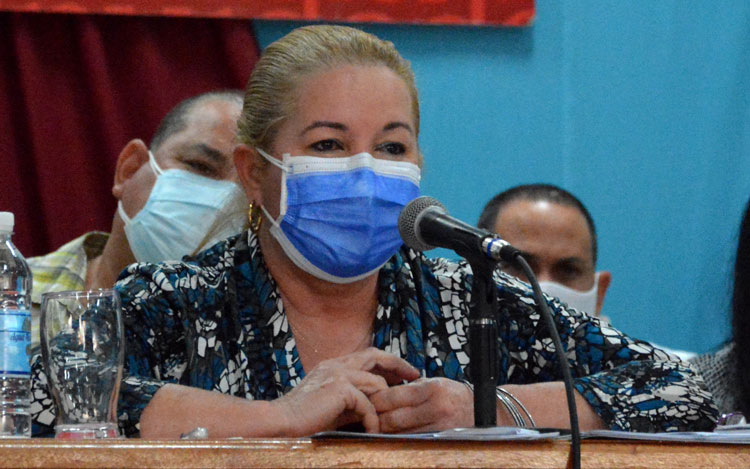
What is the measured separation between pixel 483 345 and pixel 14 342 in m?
0.61

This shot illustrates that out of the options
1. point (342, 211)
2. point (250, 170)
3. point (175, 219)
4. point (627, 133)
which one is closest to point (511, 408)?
point (342, 211)

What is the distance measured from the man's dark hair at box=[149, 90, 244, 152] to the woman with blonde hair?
101 centimetres

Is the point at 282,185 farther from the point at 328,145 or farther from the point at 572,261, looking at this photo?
the point at 572,261

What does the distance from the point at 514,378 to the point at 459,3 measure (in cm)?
174

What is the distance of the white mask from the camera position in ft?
9.89

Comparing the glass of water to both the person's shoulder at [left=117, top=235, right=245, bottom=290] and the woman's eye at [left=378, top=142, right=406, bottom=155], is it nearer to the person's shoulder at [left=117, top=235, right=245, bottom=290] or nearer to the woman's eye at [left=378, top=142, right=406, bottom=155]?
the person's shoulder at [left=117, top=235, right=245, bottom=290]

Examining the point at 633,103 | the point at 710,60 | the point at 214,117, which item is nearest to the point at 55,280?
the point at 214,117

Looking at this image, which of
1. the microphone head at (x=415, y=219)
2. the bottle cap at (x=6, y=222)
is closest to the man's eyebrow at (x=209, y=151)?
the bottle cap at (x=6, y=222)

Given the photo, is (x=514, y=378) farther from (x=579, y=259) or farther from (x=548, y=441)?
(x=579, y=259)

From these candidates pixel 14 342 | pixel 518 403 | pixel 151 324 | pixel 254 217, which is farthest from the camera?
pixel 254 217

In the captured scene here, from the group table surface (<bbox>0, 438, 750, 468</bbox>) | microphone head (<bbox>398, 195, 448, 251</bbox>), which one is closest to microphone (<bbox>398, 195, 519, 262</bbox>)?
microphone head (<bbox>398, 195, 448, 251</bbox>)

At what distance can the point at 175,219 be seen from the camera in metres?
2.81

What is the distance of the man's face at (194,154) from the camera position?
9.67 feet

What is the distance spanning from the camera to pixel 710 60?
3.70 meters
